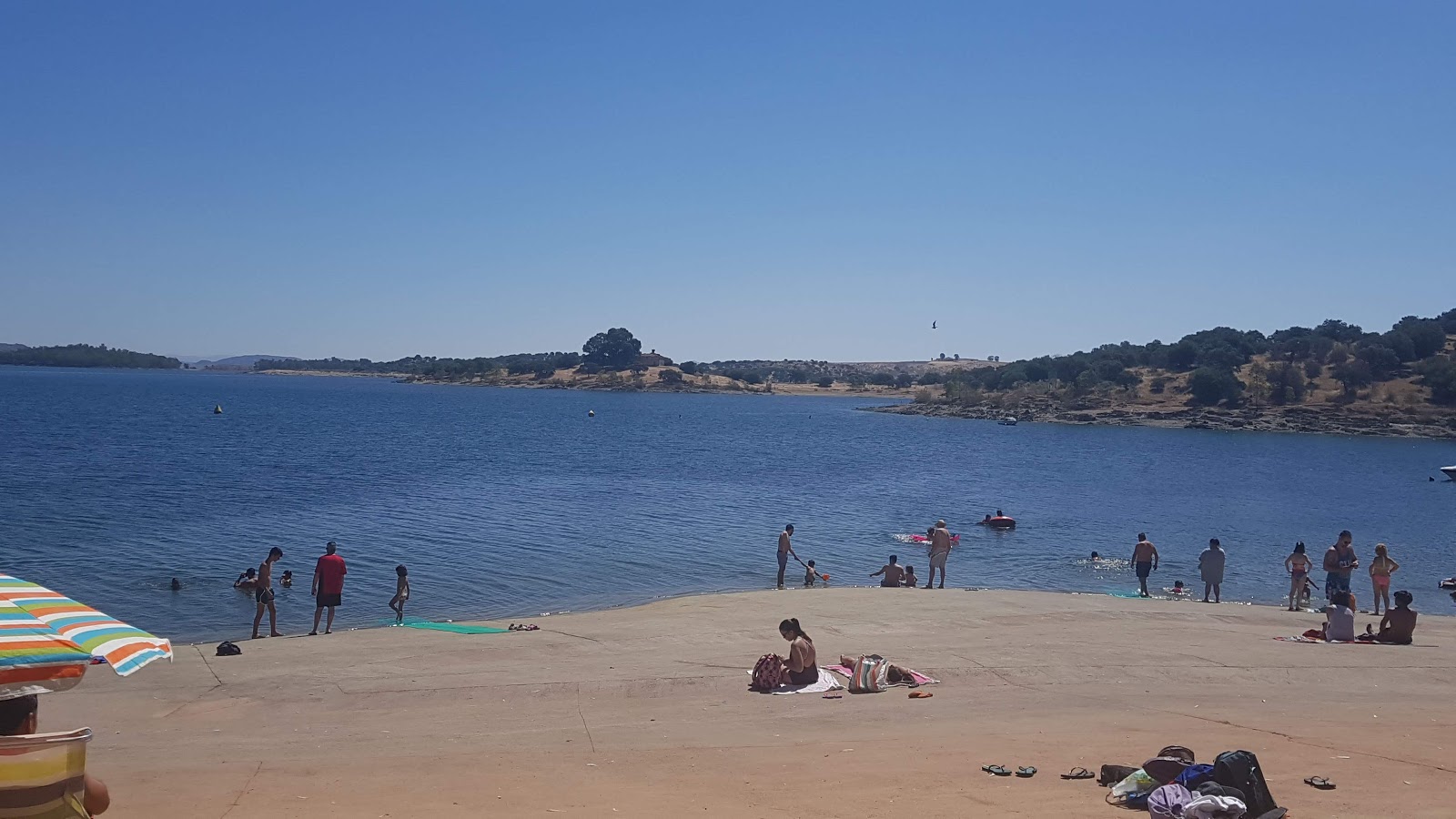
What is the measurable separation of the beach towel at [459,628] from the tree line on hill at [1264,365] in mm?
109561

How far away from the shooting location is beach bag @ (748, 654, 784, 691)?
1387 cm

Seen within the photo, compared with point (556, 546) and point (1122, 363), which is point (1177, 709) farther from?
point (1122, 363)

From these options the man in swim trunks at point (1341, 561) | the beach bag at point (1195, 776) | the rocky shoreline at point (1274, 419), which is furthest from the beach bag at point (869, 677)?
the rocky shoreline at point (1274, 419)

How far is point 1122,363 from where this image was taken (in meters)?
141

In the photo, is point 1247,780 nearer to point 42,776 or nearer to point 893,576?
point 42,776

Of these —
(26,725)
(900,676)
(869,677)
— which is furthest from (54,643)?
(900,676)

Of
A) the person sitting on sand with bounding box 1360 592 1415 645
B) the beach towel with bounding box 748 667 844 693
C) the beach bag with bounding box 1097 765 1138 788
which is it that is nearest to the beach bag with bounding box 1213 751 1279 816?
the beach bag with bounding box 1097 765 1138 788

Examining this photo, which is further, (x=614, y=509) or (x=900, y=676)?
(x=614, y=509)

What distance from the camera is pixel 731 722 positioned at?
1249 centimetres

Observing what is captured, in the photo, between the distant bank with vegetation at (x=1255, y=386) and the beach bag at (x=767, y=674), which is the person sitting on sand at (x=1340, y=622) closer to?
the beach bag at (x=767, y=674)

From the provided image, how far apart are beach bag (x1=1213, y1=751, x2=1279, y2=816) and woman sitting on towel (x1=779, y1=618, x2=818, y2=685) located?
19.6 ft

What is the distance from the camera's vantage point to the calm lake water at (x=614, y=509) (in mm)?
27656

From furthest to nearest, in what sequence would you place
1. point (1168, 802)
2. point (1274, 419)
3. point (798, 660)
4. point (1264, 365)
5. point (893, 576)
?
point (1264, 365)
point (1274, 419)
point (893, 576)
point (798, 660)
point (1168, 802)

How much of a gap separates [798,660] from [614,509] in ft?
95.2
